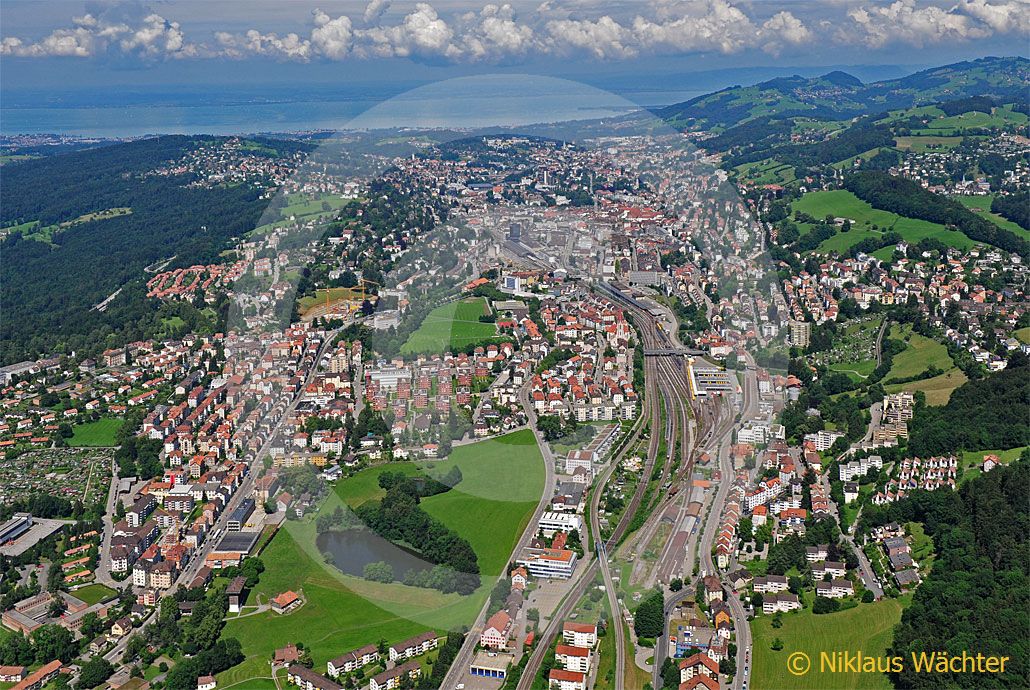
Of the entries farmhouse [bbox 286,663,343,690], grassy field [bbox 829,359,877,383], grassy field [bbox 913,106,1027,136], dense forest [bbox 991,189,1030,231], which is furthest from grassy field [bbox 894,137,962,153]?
farmhouse [bbox 286,663,343,690]

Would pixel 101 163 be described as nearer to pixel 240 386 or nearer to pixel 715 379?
pixel 240 386

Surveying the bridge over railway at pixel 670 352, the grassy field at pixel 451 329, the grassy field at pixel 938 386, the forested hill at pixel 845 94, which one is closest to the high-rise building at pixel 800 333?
the bridge over railway at pixel 670 352

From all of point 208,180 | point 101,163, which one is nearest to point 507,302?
point 208,180

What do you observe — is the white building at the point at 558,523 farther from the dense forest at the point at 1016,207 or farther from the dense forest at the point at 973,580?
the dense forest at the point at 1016,207

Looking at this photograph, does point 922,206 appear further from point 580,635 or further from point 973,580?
point 580,635

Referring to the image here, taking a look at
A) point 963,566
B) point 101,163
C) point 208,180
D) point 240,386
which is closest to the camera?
point 963,566

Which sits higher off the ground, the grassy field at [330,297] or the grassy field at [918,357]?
the grassy field at [330,297]
